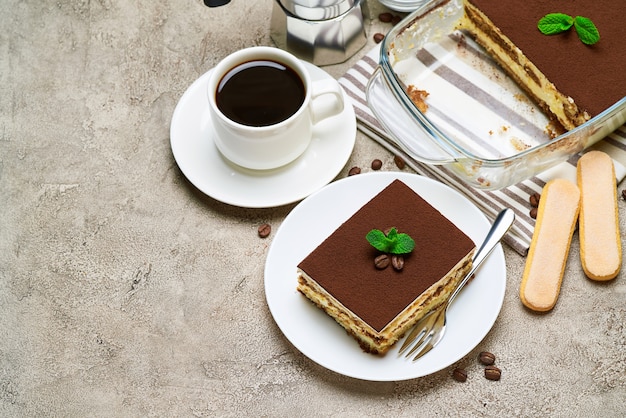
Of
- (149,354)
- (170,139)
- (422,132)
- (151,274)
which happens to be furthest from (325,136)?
(149,354)

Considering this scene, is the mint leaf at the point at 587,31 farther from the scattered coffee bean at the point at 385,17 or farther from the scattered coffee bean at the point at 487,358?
the scattered coffee bean at the point at 487,358

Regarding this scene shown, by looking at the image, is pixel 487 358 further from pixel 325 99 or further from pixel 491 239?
pixel 325 99

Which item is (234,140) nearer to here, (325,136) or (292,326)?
(325,136)

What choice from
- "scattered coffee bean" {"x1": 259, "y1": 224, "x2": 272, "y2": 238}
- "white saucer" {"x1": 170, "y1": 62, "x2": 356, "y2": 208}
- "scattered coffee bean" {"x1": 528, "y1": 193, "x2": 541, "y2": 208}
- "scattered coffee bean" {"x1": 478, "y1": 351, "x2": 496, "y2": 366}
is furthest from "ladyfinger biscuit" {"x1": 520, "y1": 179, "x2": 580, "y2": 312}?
"scattered coffee bean" {"x1": 259, "y1": 224, "x2": 272, "y2": 238}

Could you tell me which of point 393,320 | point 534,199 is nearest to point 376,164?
point 534,199

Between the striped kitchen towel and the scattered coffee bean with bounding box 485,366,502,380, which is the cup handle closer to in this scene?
the striped kitchen towel

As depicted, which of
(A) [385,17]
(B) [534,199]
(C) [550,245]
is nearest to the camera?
(C) [550,245]
